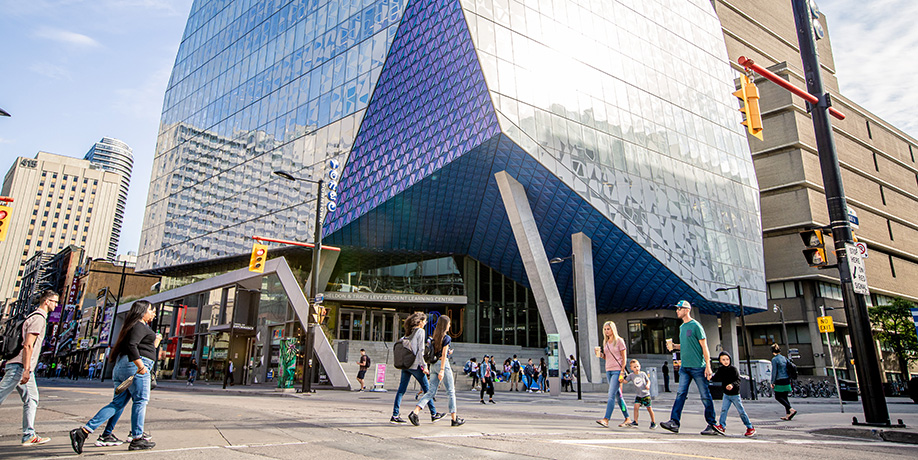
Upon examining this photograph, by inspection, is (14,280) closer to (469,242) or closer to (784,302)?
(469,242)

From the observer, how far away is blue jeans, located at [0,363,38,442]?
625cm

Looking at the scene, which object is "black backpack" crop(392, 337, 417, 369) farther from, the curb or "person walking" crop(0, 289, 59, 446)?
the curb

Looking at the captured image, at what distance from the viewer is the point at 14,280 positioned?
138125 mm

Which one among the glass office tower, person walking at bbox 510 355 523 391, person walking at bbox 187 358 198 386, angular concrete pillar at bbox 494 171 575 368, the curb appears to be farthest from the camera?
person walking at bbox 187 358 198 386

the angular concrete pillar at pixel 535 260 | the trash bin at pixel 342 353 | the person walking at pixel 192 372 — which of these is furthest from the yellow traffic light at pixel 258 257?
the person walking at pixel 192 372

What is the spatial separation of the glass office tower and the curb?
64.2ft

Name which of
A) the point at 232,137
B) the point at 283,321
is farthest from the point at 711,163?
the point at 232,137

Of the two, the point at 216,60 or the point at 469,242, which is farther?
the point at 216,60

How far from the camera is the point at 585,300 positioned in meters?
31.7

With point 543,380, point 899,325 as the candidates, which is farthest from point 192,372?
point 899,325

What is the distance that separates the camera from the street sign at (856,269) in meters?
9.79

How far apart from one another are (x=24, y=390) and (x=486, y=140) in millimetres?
22224

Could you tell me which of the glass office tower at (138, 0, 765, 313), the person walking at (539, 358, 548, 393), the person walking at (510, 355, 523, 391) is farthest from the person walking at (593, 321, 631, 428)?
the person walking at (510, 355, 523, 391)

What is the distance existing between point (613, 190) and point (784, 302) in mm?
36980
